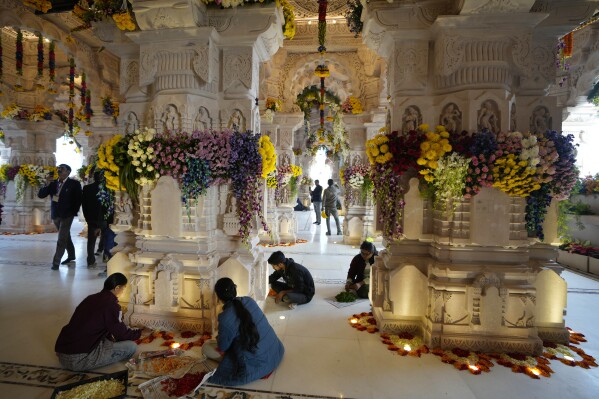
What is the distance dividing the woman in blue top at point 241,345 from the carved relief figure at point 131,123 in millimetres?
2802

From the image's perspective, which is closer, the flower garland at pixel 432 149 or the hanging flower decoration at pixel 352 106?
the flower garland at pixel 432 149

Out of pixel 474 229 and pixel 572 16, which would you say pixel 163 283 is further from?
pixel 572 16

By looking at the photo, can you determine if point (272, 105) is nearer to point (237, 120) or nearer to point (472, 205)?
point (237, 120)

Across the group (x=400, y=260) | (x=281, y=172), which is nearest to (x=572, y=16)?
(x=400, y=260)

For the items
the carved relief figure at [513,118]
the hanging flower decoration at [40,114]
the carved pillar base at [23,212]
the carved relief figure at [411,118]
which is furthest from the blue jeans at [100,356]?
the hanging flower decoration at [40,114]

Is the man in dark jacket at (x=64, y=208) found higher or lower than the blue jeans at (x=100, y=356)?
higher

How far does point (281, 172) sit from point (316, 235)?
291 centimetres

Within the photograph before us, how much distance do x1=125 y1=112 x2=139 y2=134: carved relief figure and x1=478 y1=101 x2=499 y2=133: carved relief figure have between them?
4270 millimetres

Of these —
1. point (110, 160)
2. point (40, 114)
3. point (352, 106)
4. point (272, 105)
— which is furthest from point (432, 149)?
point (40, 114)

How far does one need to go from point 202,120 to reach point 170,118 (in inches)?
15.0

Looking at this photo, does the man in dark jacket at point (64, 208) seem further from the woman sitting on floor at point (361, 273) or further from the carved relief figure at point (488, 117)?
the carved relief figure at point (488, 117)

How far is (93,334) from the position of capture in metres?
2.74

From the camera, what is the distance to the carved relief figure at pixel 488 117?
3.36 m

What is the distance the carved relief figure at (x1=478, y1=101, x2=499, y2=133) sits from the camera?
336 cm
